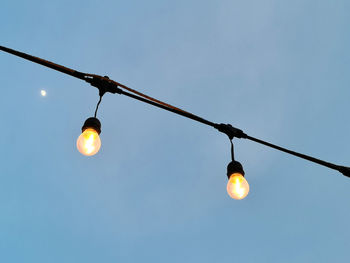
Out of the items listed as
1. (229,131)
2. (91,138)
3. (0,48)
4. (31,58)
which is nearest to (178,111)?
(229,131)

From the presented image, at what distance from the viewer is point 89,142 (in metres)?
4.46

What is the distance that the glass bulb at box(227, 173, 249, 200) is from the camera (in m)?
4.65

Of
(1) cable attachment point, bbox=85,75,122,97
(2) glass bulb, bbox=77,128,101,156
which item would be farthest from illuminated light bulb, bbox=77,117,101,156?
(1) cable attachment point, bbox=85,75,122,97

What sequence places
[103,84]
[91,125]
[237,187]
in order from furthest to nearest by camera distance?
[237,187] → [91,125] → [103,84]

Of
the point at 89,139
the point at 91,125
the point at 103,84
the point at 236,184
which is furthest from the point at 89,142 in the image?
the point at 236,184

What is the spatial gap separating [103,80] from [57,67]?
0.63 meters

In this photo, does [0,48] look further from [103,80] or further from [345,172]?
[345,172]

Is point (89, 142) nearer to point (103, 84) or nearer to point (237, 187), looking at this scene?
point (103, 84)

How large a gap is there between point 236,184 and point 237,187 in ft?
0.17

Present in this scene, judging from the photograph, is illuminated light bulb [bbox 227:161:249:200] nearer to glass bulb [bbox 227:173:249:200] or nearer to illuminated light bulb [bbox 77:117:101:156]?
glass bulb [bbox 227:173:249:200]

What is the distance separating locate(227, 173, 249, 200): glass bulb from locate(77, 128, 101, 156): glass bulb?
208cm

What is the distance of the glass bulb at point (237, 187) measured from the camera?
4652 mm

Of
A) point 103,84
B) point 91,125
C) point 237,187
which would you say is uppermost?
point 103,84

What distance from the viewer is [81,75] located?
13.7 feet
